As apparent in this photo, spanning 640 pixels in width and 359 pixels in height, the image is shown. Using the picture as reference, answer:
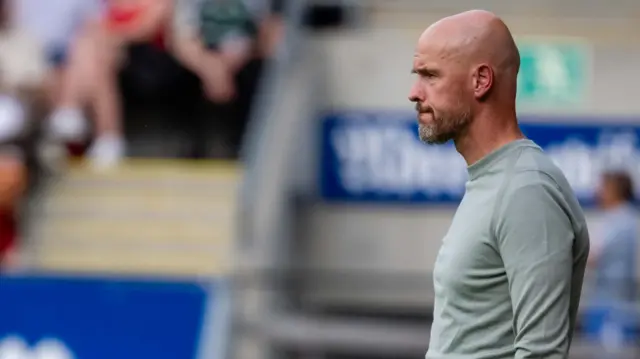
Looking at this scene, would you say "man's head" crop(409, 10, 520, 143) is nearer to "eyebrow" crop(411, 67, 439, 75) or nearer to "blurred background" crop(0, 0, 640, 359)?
"eyebrow" crop(411, 67, 439, 75)

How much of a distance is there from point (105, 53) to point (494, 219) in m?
9.37

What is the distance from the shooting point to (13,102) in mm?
11766

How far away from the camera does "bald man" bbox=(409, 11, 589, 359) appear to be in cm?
300

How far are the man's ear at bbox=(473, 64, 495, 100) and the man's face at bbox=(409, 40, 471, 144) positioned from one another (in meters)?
0.02

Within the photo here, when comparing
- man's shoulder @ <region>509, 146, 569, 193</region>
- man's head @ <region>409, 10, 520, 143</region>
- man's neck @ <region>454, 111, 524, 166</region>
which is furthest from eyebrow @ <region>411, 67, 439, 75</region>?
man's shoulder @ <region>509, 146, 569, 193</region>

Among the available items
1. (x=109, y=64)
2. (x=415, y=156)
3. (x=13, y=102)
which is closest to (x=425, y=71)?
(x=13, y=102)

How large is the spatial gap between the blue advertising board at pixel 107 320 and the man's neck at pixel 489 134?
617 cm

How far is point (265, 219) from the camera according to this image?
11.1m

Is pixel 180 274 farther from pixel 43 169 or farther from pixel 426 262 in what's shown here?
pixel 426 262

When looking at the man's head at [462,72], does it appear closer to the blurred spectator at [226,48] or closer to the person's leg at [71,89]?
the blurred spectator at [226,48]

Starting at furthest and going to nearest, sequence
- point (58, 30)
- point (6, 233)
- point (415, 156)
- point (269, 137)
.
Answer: point (415, 156) → point (58, 30) → point (269, 137) → point (6, 233)

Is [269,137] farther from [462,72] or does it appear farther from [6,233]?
[462,72]

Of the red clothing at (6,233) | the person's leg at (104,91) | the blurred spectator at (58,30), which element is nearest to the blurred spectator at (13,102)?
the red clothing at (6,233)

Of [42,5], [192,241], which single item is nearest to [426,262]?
[192,241]
